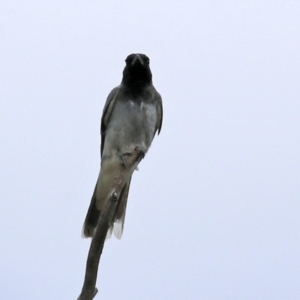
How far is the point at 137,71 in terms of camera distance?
32.2 ft

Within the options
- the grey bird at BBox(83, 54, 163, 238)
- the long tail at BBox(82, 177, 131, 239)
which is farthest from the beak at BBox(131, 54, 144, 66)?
the long tail at BBox(82, 177, 131, 239)

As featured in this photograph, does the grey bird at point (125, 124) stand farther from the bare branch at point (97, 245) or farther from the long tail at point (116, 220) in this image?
the bare branch at point (97, 245)

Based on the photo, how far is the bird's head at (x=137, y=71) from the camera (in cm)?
981

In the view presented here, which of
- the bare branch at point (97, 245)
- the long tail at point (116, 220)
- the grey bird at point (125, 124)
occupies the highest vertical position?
the grey bird at point (125, 124)

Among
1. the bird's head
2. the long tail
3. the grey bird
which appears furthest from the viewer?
the bird's head

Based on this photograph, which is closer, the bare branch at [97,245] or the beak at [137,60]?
the bare branch at [97,245]

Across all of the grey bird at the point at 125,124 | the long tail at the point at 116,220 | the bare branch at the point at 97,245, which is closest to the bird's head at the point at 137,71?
the grey bird at the point at 125,124

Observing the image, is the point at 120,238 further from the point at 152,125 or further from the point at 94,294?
the point at 94,294

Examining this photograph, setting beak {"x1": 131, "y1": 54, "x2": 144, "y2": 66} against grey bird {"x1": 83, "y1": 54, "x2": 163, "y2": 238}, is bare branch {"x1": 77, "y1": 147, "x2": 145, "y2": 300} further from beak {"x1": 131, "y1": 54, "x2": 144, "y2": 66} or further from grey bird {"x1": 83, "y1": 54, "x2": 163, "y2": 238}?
beak {"x1": 131, "y1": 54, "x2": 144, "y2": 66}

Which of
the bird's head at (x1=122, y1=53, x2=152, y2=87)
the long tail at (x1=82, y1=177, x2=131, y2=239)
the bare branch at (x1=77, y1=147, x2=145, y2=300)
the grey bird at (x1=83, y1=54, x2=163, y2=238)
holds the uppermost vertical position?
the bird's head at (x1=122, y1=53, x2=152, y2=87)

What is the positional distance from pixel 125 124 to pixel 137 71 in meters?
0.87

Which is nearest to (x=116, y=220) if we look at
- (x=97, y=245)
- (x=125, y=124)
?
(x=125, y=124)

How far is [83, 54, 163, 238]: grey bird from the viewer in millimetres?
9250

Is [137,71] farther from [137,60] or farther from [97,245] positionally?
[97,245]
